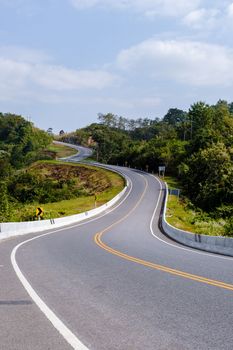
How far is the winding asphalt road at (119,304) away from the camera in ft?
20.9

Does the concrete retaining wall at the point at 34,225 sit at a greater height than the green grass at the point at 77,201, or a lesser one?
greater

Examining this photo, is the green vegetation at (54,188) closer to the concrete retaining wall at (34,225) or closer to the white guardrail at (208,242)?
the concrete retaining wall at (34,225)

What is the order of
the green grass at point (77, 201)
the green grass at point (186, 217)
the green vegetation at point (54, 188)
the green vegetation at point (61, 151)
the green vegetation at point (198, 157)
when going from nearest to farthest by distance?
1. the green grass at point (186, 217)
2. the green grass at point (77, 201)
3. the green vegetation at point (54, 188)
4. the green vegetation at point (198, 157)
5. the green vegetation at point (61, 151)

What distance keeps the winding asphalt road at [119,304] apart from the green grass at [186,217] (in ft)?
93.1

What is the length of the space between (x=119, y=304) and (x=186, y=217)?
47234 millimetres

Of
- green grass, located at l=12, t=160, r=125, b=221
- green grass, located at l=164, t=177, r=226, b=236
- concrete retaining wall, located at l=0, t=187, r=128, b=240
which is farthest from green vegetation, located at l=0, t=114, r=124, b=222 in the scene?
green grass, located at l=164, t=177, r=226, b=236

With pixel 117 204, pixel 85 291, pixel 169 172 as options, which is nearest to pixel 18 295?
pixel 85 291

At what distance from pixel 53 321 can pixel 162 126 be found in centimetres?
18271

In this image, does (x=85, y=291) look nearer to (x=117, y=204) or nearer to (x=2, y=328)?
(x=2, y=328)

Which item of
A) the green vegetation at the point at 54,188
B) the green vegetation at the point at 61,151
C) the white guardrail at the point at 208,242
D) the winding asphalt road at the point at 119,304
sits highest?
the winding asphalt road at the point at 119,304

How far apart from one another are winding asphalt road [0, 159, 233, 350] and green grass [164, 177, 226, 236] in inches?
1117

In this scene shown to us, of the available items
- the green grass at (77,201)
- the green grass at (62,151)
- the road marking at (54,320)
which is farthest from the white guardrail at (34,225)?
the green grass at (62,151)

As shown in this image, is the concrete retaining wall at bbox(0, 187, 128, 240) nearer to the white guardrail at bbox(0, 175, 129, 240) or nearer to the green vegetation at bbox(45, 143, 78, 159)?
the white guardrail at bbox(0, 175, 129, 240)

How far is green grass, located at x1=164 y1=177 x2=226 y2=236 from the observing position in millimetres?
44644
